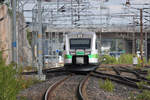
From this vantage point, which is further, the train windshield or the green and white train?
the train windshield

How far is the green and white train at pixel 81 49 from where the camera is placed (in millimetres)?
20000

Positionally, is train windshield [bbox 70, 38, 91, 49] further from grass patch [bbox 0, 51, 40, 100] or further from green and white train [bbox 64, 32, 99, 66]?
grass patch [bbox 0, 51, 40, 100]

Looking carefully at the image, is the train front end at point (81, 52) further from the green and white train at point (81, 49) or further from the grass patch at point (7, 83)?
the grass patch at point (7, 83)

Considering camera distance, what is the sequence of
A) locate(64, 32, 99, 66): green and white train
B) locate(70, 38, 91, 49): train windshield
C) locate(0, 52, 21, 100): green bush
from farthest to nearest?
1. locate(70, 38, 91, 49): train windshield
2. locate(64, 32, 99, 66): green and white train
3. locate(0, 52, 21, 100): green bush

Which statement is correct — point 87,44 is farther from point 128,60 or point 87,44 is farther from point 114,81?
point 128,60

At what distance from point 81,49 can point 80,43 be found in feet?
1.75

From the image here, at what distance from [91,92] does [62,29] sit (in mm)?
48193

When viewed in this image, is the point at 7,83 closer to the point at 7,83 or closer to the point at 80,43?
the point at 7,83

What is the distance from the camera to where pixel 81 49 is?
20109mm

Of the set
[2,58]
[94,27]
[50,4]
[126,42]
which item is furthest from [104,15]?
[2,58]

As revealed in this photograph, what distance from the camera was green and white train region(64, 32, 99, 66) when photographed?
20.0 m

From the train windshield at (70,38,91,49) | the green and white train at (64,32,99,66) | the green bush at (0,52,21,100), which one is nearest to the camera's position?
the green bush at (0,52,21,100)

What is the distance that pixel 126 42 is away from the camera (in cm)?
7112

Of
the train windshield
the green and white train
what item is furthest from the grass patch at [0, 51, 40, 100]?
the train windshield
